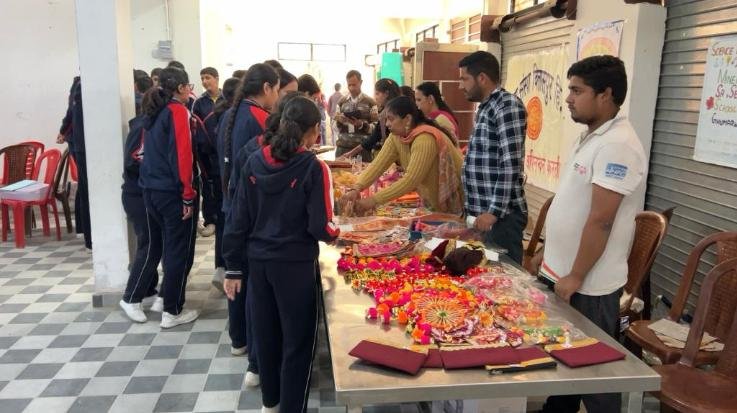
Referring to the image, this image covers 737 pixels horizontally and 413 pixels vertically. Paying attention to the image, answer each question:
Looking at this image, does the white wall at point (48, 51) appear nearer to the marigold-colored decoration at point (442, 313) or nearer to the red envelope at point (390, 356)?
the marigold-colored decoration at point (442, 313)

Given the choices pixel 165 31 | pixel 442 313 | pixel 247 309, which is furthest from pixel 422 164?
pixel 165 31

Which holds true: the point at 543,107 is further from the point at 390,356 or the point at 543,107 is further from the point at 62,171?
the point at 62,171

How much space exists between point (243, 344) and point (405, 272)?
59.0 inches

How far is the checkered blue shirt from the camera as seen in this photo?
9.44 feet

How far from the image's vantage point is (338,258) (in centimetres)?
260

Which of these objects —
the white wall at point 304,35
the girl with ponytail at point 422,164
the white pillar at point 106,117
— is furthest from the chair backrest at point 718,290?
the white wall at point 304,35

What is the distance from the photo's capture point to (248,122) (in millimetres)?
3088

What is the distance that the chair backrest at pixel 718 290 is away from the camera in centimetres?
264

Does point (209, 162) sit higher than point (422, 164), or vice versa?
point (422, 164)

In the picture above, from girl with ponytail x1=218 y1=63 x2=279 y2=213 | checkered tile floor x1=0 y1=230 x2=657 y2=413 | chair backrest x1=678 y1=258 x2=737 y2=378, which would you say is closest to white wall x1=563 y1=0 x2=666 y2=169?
chair backrest x1=678 y1=258 x2=737 y2=378

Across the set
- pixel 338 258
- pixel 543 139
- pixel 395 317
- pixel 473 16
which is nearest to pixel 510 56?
pixel 543 139

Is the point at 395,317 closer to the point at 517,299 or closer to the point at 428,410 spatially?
the point at 517,299

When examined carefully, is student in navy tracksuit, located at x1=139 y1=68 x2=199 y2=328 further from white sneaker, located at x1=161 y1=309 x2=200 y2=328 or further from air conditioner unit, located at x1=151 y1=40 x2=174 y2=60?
air conditioner unit, located at x1=151 y1=40 x2=174 y2=60

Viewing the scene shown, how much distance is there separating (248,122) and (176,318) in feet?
5.21
